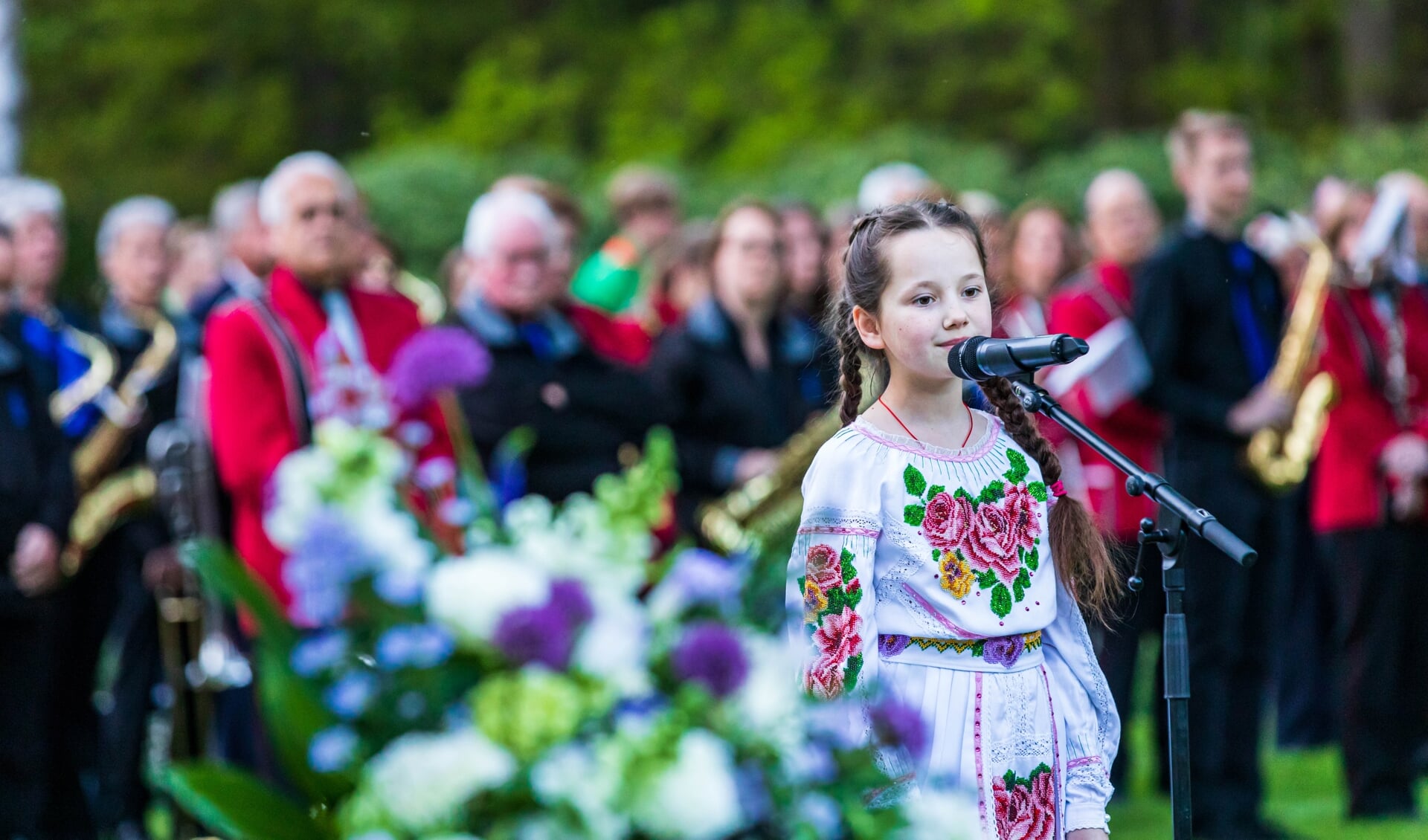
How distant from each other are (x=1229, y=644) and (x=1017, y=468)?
3.71 metres

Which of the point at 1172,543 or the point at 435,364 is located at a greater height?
the point at 435,364

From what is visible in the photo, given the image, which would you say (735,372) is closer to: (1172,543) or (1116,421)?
(1116,421)

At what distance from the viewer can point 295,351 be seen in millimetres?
5957

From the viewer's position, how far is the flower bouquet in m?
1.72

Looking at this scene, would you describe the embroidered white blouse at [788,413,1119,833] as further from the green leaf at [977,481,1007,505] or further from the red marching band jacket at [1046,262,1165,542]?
the red marching band jacket at [1046,262,1165,542]

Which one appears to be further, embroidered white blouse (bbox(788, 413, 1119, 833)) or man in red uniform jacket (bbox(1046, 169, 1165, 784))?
man in red uniform jacket (bbox(1046, 169, 1165, 784))

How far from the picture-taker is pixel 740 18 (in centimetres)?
2425

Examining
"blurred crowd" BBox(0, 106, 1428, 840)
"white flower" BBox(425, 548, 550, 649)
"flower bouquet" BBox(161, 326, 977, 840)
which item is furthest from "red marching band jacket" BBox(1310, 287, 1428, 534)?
"white flower" BBox(425, 548, 550, 649)

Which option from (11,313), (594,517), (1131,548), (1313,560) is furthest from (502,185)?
(594,517)

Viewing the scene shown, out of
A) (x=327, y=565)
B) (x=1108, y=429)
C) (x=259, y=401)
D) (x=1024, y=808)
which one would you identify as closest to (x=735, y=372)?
(x=1108, y=429)

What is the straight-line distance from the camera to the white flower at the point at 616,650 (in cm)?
176

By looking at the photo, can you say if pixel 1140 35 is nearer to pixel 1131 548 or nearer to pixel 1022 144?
pixel 1022 144

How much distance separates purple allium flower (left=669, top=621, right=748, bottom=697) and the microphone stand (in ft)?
4.55

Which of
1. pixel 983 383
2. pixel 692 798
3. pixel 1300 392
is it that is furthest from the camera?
pixel 1300 392
